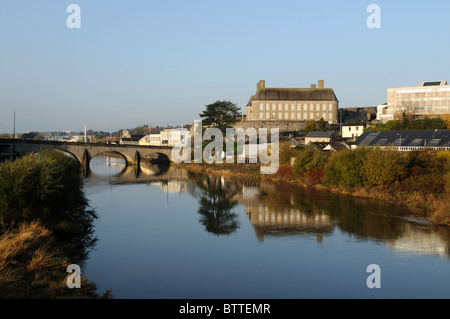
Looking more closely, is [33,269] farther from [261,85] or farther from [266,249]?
[261,85]

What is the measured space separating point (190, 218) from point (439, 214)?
13.1 m

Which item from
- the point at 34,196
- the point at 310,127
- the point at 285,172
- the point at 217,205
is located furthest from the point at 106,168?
the point at 34,196

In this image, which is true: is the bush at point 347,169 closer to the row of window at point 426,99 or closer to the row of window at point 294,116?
the row of window at point 426,99

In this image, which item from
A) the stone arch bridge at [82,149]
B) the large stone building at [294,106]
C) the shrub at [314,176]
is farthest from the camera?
the large stone building at [294,106]

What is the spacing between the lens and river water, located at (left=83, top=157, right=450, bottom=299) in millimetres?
13617

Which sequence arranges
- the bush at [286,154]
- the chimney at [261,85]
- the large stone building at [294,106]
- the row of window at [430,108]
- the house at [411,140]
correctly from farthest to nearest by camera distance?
the chimney at [261,85], the large stone building at [294,106], the row of window at [430,108], the bush at [286,154], the house at [411,140]

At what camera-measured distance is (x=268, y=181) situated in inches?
1642

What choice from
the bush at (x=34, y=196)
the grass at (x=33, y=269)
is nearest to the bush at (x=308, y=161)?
the bush at (x=34, y=196)

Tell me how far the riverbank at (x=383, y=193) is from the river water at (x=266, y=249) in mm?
1075

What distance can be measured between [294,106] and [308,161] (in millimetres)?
35056

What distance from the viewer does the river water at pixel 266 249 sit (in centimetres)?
1362

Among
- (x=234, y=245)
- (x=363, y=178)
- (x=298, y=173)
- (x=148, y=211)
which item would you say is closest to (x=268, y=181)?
(x=298, y=173)

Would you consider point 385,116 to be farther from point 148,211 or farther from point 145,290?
point 145,290

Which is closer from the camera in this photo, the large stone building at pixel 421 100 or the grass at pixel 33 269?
the grass at pixel 33 269
